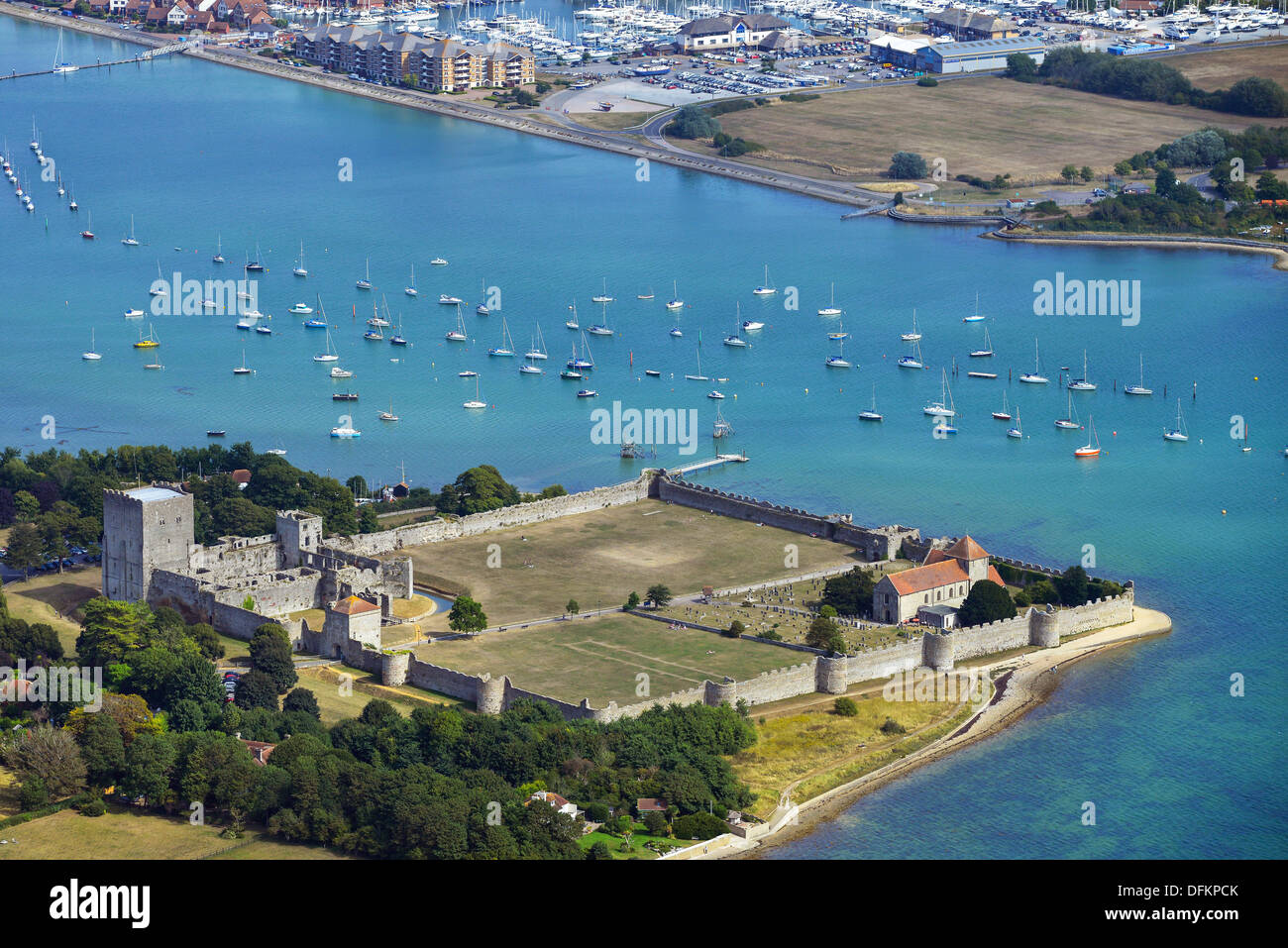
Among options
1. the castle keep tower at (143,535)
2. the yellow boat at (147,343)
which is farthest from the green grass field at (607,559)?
the yellow boat at (147,343)

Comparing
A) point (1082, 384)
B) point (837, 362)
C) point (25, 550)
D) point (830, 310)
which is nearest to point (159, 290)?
point (830, 310)

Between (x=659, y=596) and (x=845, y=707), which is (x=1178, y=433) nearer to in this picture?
(x=659, y=596)

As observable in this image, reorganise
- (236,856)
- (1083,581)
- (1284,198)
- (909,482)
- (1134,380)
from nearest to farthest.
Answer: (236,856)
(1083,581)
(909,482)
(1134,380)
(1284,198)

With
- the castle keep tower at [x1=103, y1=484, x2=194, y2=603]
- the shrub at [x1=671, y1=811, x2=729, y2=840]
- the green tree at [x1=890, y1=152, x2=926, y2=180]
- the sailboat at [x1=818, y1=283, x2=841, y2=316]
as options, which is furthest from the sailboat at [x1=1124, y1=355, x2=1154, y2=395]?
the shrub at [x1=671, y1=811, x2=729, y2=840]

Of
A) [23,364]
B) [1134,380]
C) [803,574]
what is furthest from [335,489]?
[1134,380]

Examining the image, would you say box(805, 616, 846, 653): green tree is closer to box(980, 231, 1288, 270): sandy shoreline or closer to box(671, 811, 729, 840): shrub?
box(671, 811, 729, 840): shrub

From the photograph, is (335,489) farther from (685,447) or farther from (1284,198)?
(1284,198)
